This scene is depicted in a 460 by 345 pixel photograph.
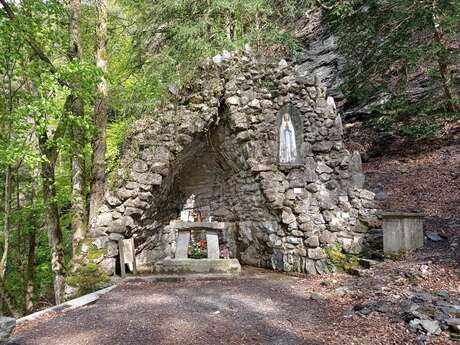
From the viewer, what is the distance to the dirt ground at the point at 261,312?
3393 mm

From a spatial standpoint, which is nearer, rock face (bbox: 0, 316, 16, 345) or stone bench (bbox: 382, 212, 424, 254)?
rock face (bbox: 0, 316, 16, 345)

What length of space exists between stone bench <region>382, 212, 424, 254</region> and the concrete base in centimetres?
294

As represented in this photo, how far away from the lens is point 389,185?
26.6 ft

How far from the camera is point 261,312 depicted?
4242mm

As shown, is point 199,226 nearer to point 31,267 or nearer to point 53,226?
point 53,226

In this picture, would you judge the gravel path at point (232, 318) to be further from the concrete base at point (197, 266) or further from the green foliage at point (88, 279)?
the concrete base at point (197, 266)

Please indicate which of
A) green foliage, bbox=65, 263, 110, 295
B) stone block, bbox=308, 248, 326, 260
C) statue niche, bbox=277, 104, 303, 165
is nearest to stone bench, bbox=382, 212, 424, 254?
stone block, bbox=308, 248, 326, 260

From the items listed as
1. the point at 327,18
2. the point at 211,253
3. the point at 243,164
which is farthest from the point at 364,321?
the point at 327,18

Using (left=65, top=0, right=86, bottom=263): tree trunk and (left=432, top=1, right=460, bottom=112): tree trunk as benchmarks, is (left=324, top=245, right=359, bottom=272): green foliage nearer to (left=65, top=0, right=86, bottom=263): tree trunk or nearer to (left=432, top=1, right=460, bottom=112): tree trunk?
(left=65, top=0, right=86, bottom=263): tree trunk

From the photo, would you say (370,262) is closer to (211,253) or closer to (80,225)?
(211,253)

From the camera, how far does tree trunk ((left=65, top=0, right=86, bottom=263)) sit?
6820 millimetres

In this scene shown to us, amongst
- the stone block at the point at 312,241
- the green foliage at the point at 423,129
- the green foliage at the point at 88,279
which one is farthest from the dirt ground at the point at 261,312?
the green foliage at the point at 423,129

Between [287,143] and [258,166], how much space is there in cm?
82

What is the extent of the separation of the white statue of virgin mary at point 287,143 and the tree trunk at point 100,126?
3.85 metres
